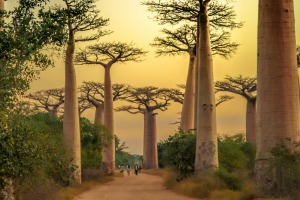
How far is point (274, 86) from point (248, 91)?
21.6m

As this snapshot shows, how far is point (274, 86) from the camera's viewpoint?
11.1 meters

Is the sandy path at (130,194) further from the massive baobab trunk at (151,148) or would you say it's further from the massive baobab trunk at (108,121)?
the massive baobab trunk at (151,148)

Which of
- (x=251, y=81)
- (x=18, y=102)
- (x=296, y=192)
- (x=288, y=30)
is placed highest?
(x=251, y=81)

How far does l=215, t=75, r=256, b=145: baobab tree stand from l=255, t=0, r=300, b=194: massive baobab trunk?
20365 millimetres

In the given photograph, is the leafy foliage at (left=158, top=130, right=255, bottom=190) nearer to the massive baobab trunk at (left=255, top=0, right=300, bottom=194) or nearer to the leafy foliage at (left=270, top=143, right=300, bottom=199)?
the massive baobab trunk at (left=255, top=0, right=300, bottom=194)

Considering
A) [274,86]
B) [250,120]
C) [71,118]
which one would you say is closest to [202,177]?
[71,118]

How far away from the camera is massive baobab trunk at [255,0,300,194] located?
1104cm

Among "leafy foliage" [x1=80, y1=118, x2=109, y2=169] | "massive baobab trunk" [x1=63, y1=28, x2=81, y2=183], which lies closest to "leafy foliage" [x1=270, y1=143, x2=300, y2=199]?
"massive baobab trunk" [x1=63, y1=28, x2=81, y2=183]

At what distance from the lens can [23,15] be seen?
10297mm

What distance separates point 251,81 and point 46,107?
47.7 feet

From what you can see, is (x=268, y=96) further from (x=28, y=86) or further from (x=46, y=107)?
(x=46, y=107)

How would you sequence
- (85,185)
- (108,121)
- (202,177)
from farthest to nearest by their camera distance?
(108,121), (85,185), (202,177)

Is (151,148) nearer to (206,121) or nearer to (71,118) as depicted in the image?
(71,118)

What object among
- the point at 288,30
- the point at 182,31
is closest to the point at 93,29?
the point at 182,31
